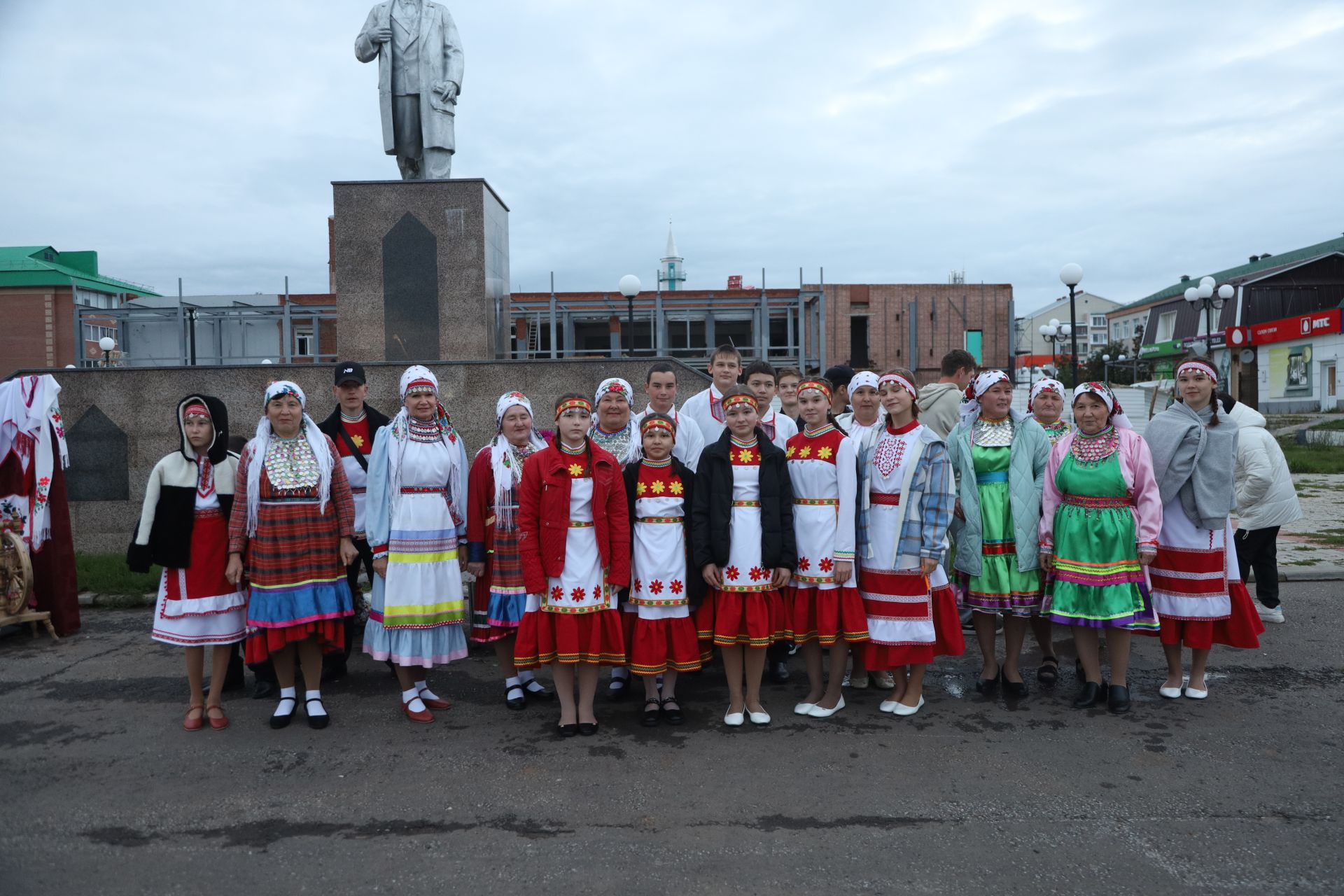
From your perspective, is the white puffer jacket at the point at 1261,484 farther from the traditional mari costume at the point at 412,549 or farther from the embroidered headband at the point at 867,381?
the traditional mari costume at the point at 412,549

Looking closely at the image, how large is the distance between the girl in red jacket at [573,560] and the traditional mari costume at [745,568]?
0.54 m

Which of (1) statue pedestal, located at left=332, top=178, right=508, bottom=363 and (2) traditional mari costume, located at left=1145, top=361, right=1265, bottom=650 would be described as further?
(1) statue pedestal, located at left=332, top=178, right=508, bottom=363

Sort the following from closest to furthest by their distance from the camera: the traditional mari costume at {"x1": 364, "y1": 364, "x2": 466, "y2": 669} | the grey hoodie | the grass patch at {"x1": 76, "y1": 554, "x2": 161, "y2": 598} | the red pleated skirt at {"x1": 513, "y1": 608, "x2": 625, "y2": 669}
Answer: the red pleated skirt at {"x1": 513, "y1": 608, "x2": 625, "y2": 669}
the traditional mari costume at {"x1": 364, "y1": 364, "x2": 466, "y2": 669}
the grey hoodie
the grass patch at {"x1": 76, "y1": 554, "x2": 161, "y2": 598}

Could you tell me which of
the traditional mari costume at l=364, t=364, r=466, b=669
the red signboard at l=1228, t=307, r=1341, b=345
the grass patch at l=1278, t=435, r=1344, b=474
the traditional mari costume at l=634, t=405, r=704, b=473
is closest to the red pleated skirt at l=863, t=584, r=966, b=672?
the traditional mari costume at l=634, t=405, r=704, b=473

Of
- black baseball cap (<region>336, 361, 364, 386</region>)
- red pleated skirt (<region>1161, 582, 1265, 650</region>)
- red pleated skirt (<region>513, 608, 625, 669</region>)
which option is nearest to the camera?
red pleated skirt (<region>513, 608, 625, 669</region>)

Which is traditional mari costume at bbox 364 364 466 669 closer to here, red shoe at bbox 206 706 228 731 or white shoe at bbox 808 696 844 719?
red shoe at bbox 206 706 228 731

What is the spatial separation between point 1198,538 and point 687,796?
131 inches

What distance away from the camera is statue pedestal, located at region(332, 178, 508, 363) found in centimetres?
920

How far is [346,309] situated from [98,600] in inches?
142

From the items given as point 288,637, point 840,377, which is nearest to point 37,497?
point 288,637

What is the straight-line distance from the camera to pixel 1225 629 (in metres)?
5.06

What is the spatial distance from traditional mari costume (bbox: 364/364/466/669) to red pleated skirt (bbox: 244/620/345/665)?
185 mm

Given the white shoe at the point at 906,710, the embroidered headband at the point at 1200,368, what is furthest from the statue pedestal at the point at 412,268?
the embroidered headband at the point at 1200,368

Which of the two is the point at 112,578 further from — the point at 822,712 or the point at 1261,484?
the point at 1261,484
